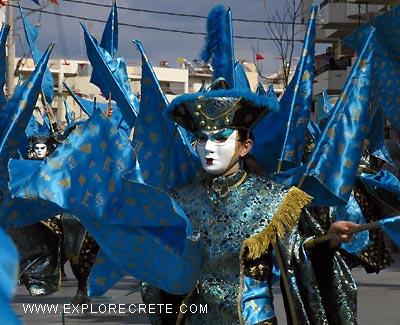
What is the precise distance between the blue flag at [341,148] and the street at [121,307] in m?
2.96

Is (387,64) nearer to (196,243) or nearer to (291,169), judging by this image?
(291,169)

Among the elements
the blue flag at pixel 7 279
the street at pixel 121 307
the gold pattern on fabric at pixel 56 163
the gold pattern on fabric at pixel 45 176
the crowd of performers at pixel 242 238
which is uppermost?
the blue flag at pixel 7 279

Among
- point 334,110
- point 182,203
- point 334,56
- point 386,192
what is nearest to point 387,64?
point 334,110

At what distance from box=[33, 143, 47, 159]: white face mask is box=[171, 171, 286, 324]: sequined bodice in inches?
264

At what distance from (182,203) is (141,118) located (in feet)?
2.49

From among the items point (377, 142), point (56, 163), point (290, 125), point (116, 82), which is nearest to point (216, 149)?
point (56, 163)

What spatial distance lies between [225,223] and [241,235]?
0.09m

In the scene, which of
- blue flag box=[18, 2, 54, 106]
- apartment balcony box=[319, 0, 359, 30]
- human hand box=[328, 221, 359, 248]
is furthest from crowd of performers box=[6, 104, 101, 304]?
apartment balcony box=[319, 0, 359, 30]

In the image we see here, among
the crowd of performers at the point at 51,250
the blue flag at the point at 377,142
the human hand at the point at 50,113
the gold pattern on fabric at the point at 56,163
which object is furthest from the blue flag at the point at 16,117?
the blue flag at the point at 377,142

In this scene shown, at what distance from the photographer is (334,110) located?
4.49m

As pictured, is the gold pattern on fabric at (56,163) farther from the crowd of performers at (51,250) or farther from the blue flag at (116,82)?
the crowd of performers at (51,250)

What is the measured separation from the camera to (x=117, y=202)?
3189 millimetres

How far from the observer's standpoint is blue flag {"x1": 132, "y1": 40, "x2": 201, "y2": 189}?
13.8ft

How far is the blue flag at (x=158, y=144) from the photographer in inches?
166
